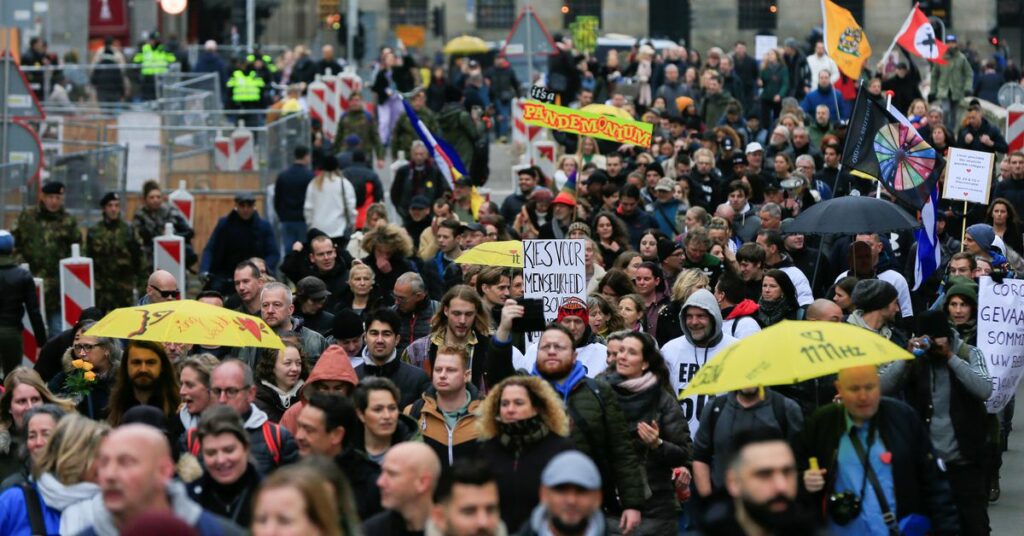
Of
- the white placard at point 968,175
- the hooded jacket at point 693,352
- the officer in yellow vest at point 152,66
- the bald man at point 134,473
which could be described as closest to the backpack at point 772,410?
the hooded jacket at point 693,352

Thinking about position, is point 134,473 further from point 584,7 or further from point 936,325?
point 584,7

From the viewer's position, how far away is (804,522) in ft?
22.3

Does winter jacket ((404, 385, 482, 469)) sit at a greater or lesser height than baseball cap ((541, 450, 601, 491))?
lesser

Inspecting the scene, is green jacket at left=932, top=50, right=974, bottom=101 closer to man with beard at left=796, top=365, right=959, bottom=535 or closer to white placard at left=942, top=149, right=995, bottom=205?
white placard at left=942, top=149, right=995, bottom=205

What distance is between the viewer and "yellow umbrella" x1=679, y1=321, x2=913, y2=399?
29.0 feet

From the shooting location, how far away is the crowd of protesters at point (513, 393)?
295 inches

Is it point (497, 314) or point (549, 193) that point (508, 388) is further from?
point (549, 193)

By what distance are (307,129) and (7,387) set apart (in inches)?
719

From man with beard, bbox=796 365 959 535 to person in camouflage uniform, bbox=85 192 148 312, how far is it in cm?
1105

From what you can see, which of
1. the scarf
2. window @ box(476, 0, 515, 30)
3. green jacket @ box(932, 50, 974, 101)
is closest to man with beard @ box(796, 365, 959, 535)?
the scarf

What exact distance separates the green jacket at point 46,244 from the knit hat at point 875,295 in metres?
9.45

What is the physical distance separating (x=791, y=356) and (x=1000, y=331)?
149 inches

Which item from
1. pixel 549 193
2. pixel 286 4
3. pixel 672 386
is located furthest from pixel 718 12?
pixel 672 386

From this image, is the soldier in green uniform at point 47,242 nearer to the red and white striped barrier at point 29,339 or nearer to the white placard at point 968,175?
the red and white striped barrier at point 29,339
